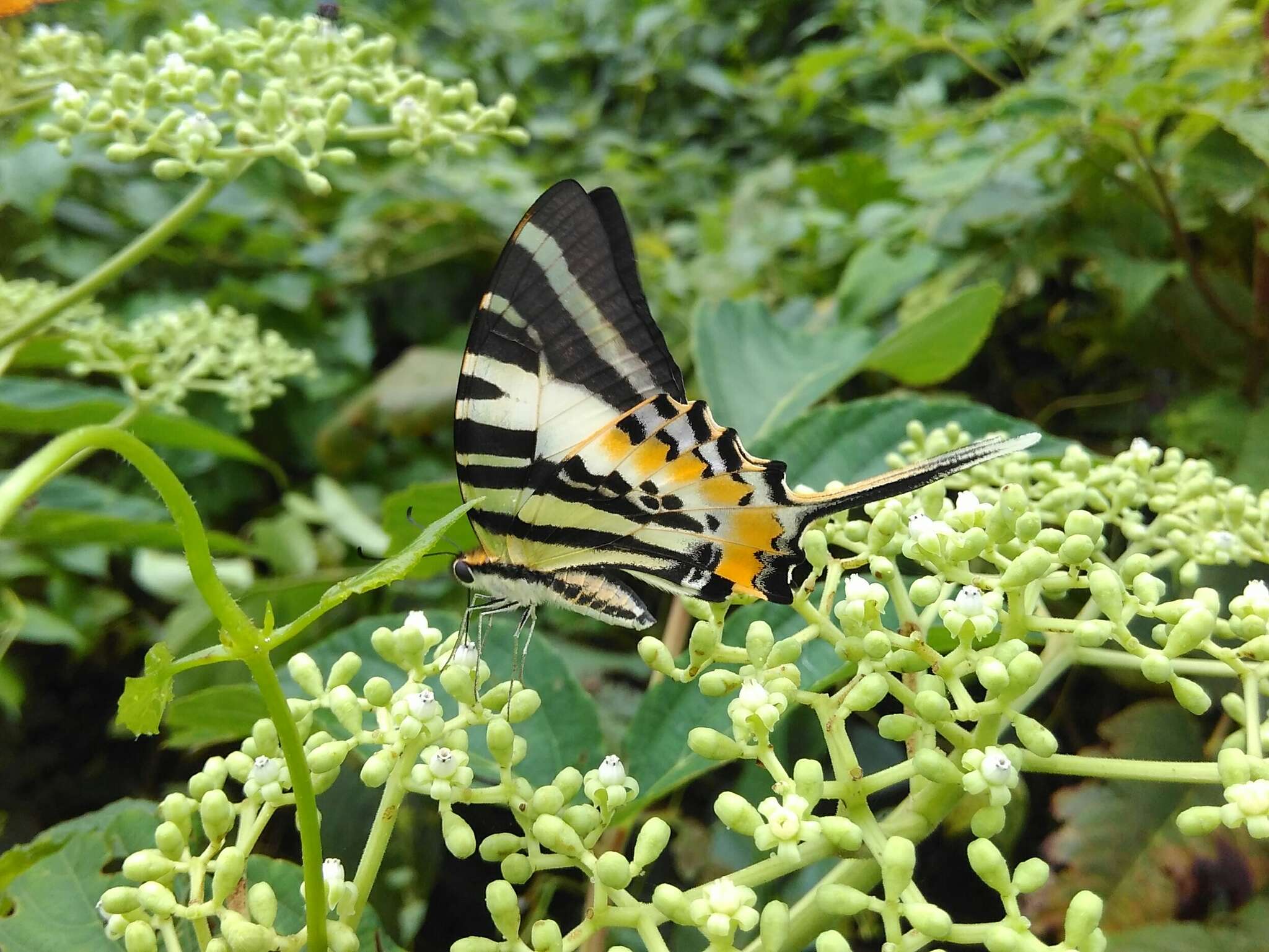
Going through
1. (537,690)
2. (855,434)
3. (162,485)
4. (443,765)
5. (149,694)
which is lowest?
(537,690)

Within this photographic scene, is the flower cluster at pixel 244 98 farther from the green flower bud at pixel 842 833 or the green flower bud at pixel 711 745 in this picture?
the green flower bud at pixel 842 833

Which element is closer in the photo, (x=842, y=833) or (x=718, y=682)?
(x=842, y=833)

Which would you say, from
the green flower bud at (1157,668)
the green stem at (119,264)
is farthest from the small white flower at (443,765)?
the green stem at (119,264)

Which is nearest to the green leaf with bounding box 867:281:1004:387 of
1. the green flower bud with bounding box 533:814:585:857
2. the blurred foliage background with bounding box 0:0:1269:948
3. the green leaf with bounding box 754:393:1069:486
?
the blurred foliage background with bounding box 0:0:1269:948

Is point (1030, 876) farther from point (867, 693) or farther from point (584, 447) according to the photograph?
point (584, 447)

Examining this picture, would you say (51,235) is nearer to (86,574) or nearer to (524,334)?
(86,574)

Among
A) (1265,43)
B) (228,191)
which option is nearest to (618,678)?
(1265,43)

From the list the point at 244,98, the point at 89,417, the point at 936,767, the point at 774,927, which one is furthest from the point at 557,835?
the point at 89,417
